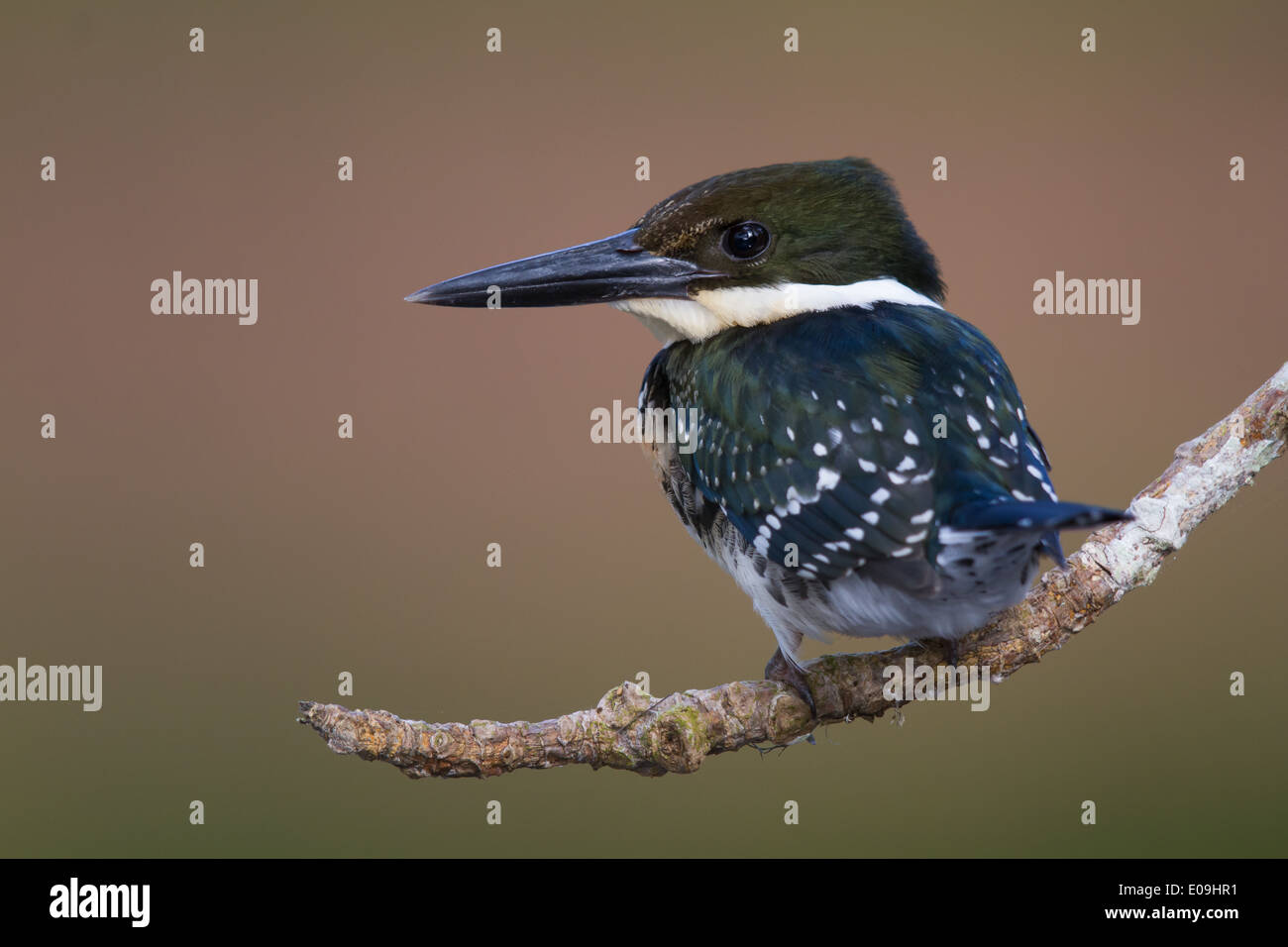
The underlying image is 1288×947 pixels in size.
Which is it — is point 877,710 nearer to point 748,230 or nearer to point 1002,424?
point 1002,424

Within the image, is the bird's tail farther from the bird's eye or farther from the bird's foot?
the bird's eye

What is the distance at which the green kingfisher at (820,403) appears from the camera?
1320 mm

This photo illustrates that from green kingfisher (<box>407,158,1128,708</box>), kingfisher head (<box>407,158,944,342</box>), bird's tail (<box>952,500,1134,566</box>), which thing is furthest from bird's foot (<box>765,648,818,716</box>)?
kingfisher head (<box>407,158,944,342</box>)

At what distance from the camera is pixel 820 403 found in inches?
56.2

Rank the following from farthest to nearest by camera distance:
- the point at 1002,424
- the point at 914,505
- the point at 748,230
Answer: the point at 748,230 < the point at 1002,424 < the point at 914,505

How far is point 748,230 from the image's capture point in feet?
5.17

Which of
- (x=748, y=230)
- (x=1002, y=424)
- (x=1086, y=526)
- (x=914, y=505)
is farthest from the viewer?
(x=748, y=230)

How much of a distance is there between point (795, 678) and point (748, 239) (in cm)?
57

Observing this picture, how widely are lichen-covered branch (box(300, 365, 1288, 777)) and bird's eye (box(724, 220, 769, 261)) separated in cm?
53

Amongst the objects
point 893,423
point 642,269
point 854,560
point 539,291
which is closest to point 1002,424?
point 893,423

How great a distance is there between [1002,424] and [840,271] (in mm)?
309

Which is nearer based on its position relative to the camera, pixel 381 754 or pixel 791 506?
pixel 381 754

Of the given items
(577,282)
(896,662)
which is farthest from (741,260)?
(896,662)

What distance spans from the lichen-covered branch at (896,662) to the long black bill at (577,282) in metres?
0.54
